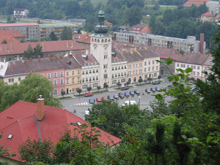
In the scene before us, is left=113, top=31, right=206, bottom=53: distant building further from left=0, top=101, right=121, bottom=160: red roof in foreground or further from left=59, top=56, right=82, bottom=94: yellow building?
left=0, top=101, right=121, bottom=160: red roof in foreground

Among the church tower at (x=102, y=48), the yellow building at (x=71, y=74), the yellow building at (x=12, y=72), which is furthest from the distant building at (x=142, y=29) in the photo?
the yellow building at (x=12, y=72)

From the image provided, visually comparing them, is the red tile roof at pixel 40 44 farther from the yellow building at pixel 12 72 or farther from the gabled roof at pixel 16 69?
the yellow building at pixel 12 72

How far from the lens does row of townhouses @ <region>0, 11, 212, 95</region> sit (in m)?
62.7

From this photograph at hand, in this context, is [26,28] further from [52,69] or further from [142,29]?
[52,69]

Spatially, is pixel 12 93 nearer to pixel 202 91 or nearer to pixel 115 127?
pixel 115 127

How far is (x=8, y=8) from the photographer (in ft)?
628

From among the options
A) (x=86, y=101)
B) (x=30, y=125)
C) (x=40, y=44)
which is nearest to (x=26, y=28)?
(x=40, y=44)

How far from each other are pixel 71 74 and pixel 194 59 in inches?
1013

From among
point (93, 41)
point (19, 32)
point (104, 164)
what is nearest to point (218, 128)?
point (104, 164)

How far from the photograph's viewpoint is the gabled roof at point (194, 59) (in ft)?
252

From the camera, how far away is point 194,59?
78.1 metres

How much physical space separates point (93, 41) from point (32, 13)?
12646 centimetres

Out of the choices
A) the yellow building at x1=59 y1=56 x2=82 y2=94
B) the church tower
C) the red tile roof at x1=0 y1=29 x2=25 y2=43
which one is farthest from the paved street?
the red tile roof at x1=0 y1=29 x2=25 y2=43

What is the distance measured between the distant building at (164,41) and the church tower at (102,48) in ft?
124
